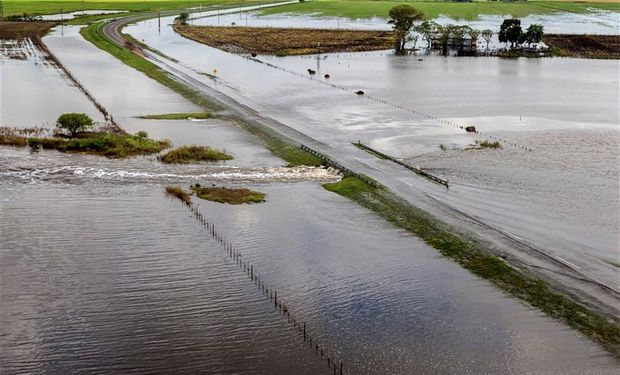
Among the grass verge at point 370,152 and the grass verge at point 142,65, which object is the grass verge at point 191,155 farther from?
the grass verge at point 142,65

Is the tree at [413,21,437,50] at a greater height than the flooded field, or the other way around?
the tree at [413,21,437,50]

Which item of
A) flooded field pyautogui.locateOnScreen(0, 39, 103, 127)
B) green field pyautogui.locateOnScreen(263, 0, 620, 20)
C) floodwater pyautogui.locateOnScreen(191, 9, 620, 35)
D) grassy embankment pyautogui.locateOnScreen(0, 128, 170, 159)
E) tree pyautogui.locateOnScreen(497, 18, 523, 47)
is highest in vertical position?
green field pyautogui.locateOnScreen(263, 0, 620, 20)

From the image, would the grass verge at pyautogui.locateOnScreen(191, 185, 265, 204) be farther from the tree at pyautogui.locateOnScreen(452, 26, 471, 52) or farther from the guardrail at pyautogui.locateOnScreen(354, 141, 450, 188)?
the tree at pyautogui.locateOnScreen(452, 26, 471, 52)

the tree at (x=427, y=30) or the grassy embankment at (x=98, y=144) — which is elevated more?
the tree at (x=427, y=30)

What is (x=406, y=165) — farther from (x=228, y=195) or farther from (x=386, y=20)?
(x=386, y=20)

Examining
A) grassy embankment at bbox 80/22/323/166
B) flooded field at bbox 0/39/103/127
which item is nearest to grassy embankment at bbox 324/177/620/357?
grassy embankment at bbox 80/22/323/166

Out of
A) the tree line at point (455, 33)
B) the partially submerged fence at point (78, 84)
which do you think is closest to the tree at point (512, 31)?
the tree line at point (455, 33)
